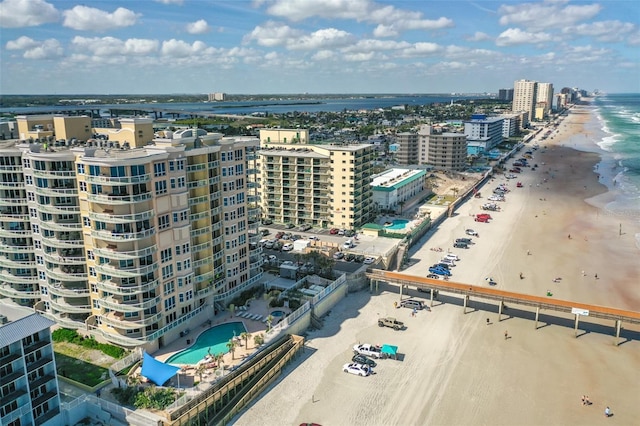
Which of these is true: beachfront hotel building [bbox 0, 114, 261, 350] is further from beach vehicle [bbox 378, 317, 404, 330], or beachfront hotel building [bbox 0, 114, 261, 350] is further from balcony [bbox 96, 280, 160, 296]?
beach vehicle [bbox 378, 317, 404, 330]

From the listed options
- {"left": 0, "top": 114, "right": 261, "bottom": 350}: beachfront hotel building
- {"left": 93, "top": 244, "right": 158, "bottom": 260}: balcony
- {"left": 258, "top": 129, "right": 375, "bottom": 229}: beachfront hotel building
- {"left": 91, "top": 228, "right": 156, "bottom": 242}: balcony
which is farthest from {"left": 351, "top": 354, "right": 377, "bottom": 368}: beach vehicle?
{"left": 258, "top": 129, "right": 375, "bottom": 229}: beachfront hotel building

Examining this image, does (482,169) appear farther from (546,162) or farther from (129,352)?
(129,352)

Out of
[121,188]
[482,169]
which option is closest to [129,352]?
[121,188]

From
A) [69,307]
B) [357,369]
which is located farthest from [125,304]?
[357,369]

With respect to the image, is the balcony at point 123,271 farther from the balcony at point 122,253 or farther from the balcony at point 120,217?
the balcony at point 120,217

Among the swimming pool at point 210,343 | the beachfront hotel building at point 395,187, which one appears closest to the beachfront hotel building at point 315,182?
the beachfront hotel building at point 395,187

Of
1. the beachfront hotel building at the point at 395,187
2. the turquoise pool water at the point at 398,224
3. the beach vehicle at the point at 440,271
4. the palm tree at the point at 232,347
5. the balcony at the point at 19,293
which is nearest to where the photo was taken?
the palm tree at the point at 232,347
